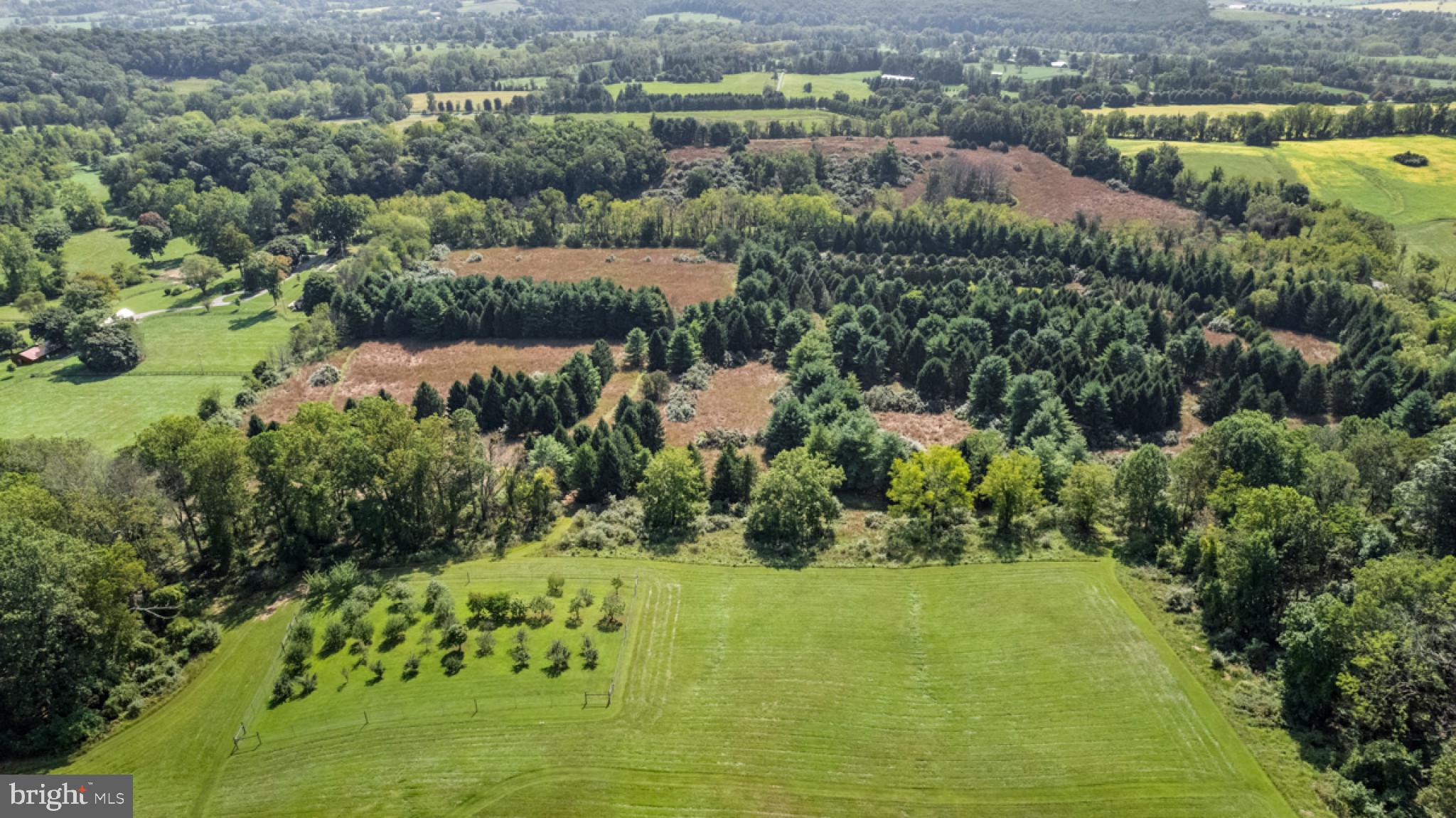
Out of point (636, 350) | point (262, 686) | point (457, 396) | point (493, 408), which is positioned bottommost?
point (262, 686)

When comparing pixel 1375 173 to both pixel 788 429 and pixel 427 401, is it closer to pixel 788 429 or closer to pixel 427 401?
pixel 788 429

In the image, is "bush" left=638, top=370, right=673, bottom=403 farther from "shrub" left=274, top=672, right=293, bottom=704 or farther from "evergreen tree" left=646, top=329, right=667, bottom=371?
"shrub" left=274, top=672, right=293, bottom=704

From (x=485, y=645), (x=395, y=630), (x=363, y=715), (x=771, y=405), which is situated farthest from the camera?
(x=771, y=405)

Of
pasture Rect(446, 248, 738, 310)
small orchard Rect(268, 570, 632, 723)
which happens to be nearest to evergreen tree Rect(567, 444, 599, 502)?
small orchard Rect(268, 570, 632, 723)

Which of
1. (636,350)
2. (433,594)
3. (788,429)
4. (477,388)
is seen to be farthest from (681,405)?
(433,594)

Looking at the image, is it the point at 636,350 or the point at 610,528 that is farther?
the point at 636,350

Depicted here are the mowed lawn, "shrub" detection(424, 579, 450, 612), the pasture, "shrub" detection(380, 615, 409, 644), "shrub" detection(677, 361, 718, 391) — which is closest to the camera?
the mowed lawn

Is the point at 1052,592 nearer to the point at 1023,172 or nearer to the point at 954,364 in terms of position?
the point at 954,364
